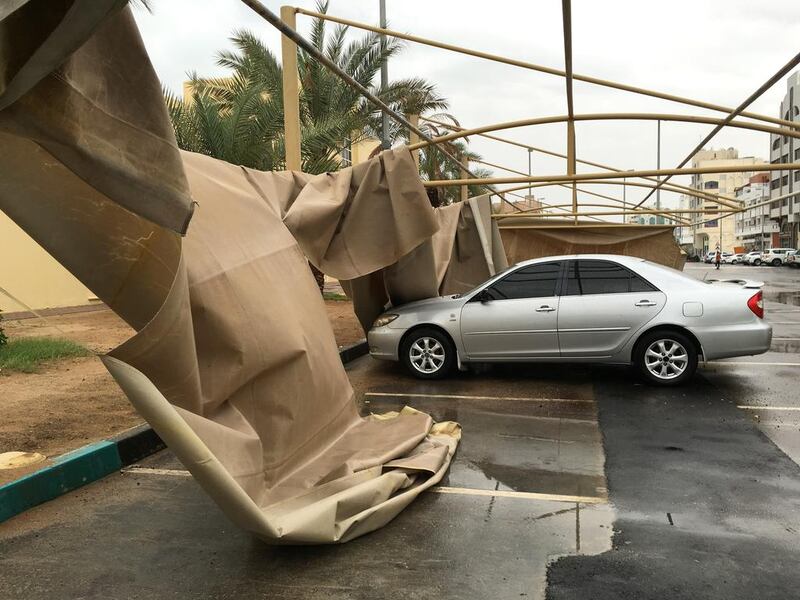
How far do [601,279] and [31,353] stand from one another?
7356 mm

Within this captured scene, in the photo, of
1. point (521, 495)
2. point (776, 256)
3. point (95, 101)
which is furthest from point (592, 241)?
point (776, 256)

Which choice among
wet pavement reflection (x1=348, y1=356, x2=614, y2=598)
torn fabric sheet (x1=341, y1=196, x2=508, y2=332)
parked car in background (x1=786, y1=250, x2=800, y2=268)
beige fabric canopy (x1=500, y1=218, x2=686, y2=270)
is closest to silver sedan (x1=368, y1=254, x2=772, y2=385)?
torn fabric sheet (x1=341, y1=196, x2=508, y2=332)

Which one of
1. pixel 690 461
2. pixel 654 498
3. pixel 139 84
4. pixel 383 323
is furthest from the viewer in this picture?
pixel 383 323

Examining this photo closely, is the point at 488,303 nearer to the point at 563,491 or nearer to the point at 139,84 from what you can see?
the point at 563,491

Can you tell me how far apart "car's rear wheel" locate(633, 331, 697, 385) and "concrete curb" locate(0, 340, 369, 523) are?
537cm

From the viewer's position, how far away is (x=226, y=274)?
4090 mm

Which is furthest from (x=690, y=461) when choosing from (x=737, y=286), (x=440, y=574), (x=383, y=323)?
(x=383, y=323)

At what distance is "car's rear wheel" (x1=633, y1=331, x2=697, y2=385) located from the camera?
770 cm

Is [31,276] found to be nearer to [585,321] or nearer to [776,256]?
[585,321]

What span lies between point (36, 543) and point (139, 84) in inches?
118

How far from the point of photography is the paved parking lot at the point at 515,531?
331 centimetres

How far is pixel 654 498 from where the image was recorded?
173 inches

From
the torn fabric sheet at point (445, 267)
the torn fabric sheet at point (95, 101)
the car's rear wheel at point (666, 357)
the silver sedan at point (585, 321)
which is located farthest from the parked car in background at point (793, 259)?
the torn fabric sheet at point (95, 101)

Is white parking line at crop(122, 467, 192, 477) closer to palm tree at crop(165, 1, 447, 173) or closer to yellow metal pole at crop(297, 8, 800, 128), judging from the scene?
yellow metal pole at crop(297, 8, 800, 128)
